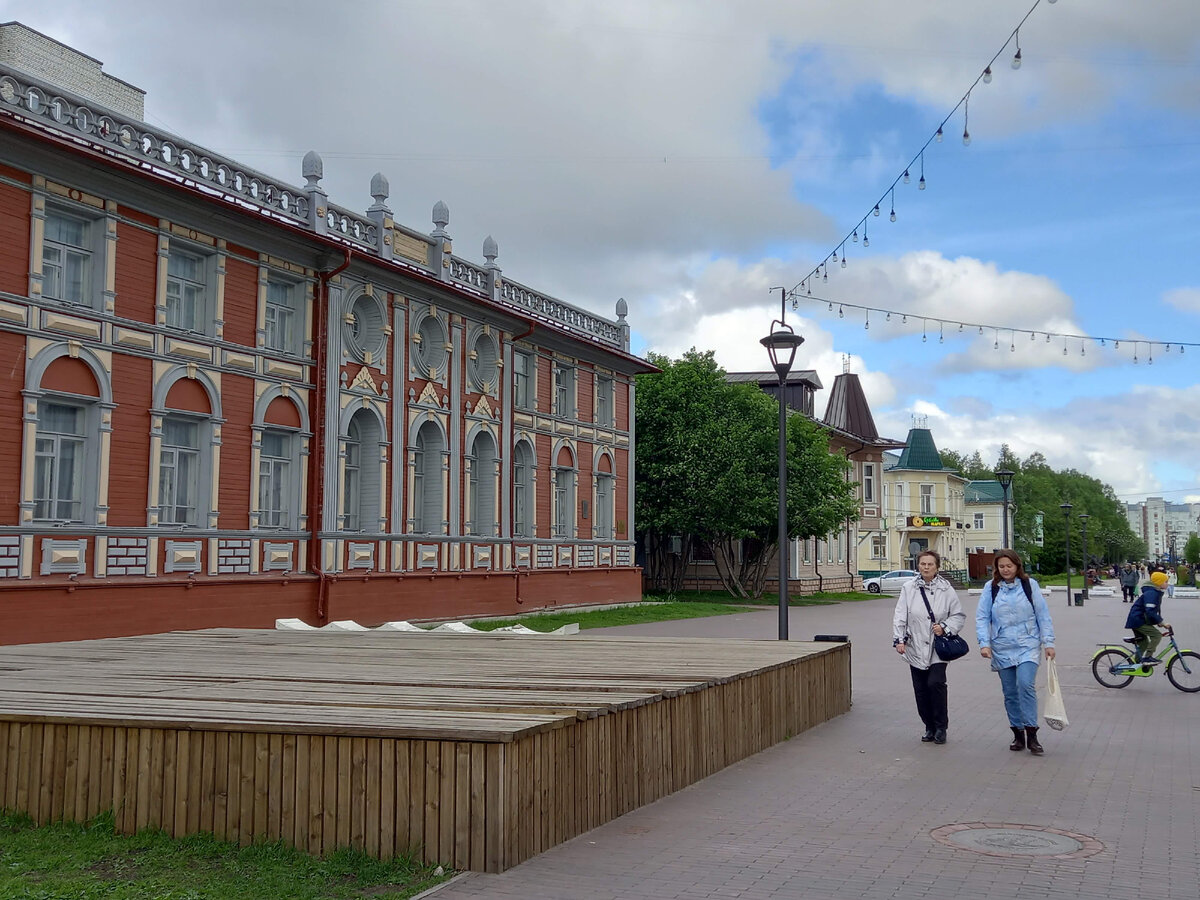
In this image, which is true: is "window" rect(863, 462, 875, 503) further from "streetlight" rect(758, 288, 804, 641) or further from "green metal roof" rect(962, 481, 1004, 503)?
"streetlight" rect(758, 288, 804, 641)

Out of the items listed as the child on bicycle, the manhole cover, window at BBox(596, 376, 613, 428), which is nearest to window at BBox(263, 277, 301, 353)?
window at BBox(596, 376, 613, 428)

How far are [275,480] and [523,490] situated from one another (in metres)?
10.1

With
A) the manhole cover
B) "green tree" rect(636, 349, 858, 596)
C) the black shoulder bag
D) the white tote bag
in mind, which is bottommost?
the manhole cover

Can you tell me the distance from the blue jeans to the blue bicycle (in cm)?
597

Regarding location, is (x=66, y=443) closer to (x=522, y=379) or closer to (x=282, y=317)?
(x=282, y=317)

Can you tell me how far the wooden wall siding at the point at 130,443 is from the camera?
19.6m

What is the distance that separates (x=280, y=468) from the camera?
23844 millimetres

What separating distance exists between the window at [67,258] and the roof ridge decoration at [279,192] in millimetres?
1226

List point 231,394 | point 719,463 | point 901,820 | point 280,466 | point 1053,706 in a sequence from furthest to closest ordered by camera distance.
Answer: point 719,463
point 280,466
point 231,394
point 1053,706
point 901,820

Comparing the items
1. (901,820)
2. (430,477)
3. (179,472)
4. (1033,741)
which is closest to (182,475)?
(179,472)

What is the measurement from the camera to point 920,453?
9838 centimetres

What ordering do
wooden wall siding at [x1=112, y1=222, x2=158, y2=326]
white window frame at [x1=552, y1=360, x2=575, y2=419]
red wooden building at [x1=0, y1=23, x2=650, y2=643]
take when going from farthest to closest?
white window frame at [x1=552, y1=360, x2=575, y2=419]
wooden wall siding at [x1=112, y1=222, x2=158, y2=326]
red wooden building at [x1=0, y1=23, x2=650, y2=643]

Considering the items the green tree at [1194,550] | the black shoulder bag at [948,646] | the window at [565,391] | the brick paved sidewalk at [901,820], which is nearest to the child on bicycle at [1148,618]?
the brick paved sidewalk at [901,820]

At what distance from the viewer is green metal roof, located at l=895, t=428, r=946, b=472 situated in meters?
97.9
